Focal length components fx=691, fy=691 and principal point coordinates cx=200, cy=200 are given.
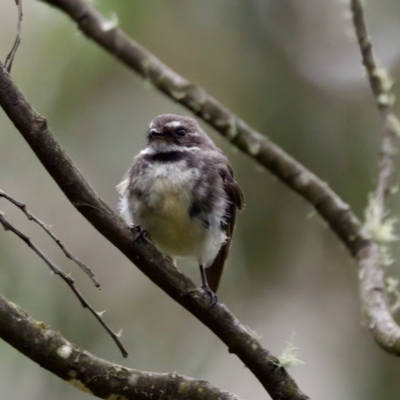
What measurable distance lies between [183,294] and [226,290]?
3.51m

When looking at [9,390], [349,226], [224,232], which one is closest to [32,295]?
[9,390]

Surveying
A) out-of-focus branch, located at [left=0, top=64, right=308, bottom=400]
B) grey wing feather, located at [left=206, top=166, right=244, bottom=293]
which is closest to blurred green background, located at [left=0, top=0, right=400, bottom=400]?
grey wing feather, located at [left=206, top=166, right=244, bottom=293]

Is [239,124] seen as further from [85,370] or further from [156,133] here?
[85,370]

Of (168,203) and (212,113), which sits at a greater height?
(212,113)

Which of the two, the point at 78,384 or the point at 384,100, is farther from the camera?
the point at 384,100

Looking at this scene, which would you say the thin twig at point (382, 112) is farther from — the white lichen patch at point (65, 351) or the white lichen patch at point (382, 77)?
the white lichen patch at point (65, 351)

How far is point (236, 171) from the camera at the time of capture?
246 inches

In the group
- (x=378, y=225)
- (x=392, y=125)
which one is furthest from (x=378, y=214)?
(x=392, y=125)

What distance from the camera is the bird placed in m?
3.58

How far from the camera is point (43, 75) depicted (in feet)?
19.8

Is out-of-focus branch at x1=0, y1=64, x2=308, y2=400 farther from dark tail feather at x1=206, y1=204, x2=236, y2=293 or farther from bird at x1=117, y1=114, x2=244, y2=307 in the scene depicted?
dark tail feather at x1=206, y1=204, x2=236, y2=293

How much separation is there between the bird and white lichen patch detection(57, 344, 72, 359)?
1.15 m

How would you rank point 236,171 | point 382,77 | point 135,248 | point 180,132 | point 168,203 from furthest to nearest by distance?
1. point 236,171
2. point 382,77
3. point 180,132
4. point 168,203
5. point 135,248

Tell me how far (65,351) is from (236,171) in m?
4.08
